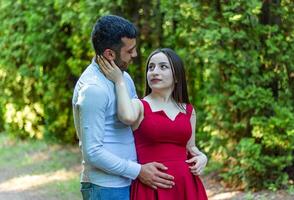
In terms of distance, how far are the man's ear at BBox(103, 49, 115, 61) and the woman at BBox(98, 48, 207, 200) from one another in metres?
0.25

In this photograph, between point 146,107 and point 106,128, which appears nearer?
point 106,128

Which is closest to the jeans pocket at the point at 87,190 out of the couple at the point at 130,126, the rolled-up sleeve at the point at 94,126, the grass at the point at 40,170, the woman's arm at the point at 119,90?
the couple at the point at 130,126

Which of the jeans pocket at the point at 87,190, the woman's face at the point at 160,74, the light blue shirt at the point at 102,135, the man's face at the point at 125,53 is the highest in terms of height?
the man's face at the point at 125,53

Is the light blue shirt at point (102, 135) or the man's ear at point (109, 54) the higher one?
the man's ear at point (109, 54)

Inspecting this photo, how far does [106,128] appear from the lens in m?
3.14

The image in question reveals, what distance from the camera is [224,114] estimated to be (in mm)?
7152

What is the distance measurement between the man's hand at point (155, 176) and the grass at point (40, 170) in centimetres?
462

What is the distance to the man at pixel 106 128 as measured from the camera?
3.04 metres

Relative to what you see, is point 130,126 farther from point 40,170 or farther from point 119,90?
point 40,170

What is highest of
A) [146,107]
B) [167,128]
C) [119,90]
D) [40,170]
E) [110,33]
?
[110,33]

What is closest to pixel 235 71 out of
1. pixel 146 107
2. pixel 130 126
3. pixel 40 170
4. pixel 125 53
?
pixel 146 107

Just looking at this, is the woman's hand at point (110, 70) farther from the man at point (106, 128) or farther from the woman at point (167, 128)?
the woman at point (167, 128)

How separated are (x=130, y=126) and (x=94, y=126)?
0.32 m

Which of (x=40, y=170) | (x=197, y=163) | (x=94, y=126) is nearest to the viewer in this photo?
(x=94, y=126)
